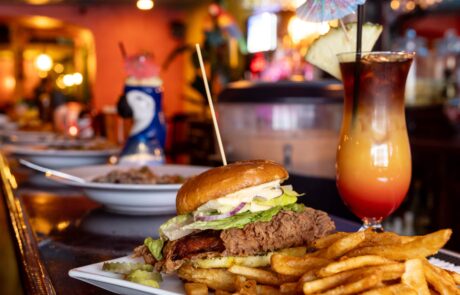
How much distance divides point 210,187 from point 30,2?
44.9 feet

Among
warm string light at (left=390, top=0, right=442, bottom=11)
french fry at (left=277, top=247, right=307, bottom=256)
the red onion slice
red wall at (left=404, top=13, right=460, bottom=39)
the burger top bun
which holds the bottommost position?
french fry at (left=277, top=247, right=307, bottom=256)

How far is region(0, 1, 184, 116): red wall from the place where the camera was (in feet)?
47.4

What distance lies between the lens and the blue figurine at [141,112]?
2223 millimetres

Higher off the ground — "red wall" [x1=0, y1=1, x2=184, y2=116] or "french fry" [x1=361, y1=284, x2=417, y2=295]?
"red wall" [x1=0, y1=1, x2=184, y2=116]

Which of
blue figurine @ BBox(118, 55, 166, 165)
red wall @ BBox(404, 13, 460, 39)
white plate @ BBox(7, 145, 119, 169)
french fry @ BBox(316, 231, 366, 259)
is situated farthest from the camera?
red wall @ BBox(404, 13, 460, 39)

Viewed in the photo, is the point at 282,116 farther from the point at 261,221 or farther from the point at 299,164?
the point at 261,221

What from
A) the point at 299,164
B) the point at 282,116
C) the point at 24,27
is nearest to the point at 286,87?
the point at 282,116

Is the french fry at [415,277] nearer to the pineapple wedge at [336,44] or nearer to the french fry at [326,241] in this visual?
the french fry at [326,241]

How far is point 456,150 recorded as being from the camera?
4137mm

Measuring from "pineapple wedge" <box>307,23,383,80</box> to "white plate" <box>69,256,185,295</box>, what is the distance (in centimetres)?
63

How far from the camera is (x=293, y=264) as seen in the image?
852mm

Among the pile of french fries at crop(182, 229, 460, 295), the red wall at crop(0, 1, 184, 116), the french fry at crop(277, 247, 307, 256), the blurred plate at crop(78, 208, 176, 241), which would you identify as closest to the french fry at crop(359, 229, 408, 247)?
the pile of french fries at crop(182, 229, 460, 295)

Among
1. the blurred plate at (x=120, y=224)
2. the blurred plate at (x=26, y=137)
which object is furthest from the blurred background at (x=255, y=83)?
the blurred plate at (x=120, y=224)

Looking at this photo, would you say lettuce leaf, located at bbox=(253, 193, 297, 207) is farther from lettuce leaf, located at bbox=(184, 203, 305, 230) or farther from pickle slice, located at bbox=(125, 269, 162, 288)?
pickle slice, located at bbox=(125, 269, 162, 288)
